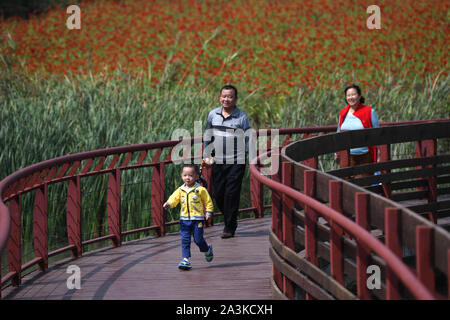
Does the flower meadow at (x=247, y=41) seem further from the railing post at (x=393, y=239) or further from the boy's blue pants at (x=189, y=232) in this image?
the railing post at (x=393, y=239)

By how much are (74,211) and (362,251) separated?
170 inches

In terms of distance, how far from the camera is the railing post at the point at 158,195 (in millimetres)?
9577

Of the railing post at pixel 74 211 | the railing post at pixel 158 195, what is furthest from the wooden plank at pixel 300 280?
the railing post at pixel 158 195

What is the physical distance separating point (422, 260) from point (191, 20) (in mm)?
28506

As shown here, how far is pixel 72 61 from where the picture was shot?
2761cm

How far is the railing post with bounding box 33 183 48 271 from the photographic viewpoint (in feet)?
25.0

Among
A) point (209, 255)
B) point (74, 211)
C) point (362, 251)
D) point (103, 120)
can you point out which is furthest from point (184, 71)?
point (362, 251)

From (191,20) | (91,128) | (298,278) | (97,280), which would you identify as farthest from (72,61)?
(298,278)

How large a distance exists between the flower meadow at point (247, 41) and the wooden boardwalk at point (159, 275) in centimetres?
1250

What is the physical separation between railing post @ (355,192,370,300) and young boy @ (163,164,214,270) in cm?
A: 263

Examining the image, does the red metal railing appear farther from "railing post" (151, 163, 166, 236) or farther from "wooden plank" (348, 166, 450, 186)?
"wooden plank" (348, 166, 450, 186)

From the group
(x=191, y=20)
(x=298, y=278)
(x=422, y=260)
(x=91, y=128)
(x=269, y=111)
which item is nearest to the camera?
(x=422, y=260)

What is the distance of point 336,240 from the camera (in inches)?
207

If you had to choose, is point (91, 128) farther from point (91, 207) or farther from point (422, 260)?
point (422, 260)
